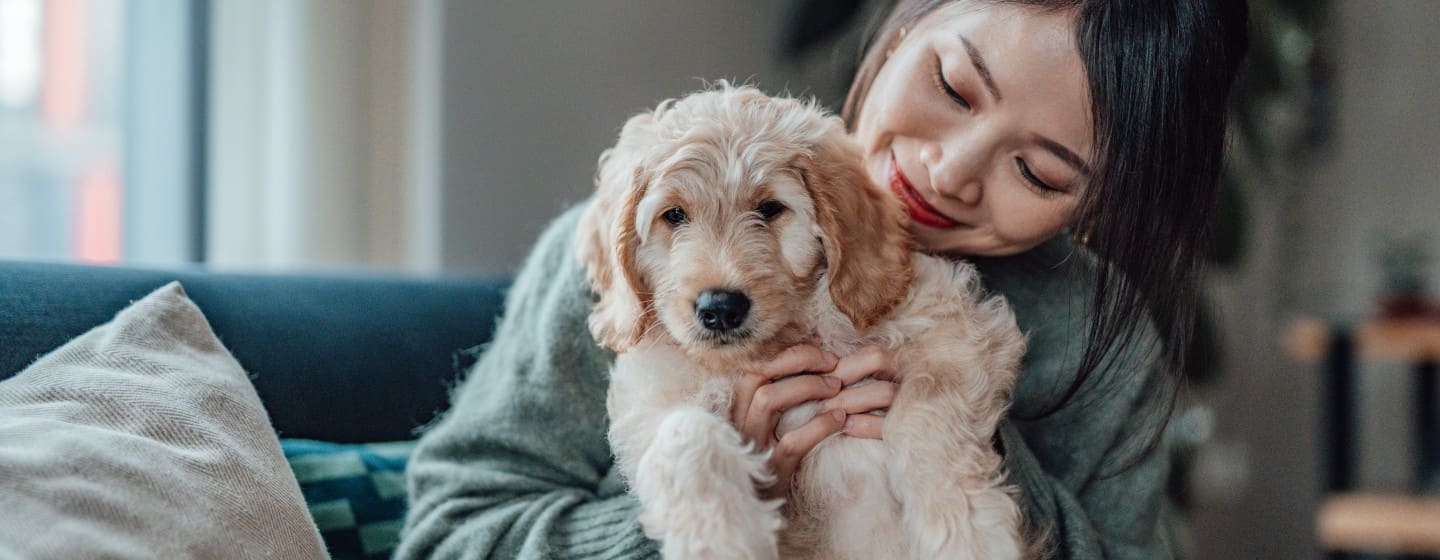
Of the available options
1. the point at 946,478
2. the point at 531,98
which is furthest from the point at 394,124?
the point at 946,478

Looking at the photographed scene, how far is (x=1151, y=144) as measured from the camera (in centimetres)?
149

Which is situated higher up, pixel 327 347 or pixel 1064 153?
pixel 1064 153

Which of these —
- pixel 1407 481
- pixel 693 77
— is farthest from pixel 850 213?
pixel 1407 481

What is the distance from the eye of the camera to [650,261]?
1325 mm

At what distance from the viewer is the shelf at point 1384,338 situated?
12.3 ft

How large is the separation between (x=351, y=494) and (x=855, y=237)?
865mm

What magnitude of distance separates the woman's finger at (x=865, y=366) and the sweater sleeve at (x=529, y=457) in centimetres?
34

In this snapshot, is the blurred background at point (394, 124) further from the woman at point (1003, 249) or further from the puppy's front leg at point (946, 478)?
the puppy's front leg at point (946, 478)

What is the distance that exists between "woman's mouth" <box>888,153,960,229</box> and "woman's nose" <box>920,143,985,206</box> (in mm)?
35

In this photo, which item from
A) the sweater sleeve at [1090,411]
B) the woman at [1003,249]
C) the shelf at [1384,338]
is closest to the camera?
the woman at [1003,249]

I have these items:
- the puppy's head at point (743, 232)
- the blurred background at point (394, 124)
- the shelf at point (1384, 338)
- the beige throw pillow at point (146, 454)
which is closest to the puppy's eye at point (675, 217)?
the puppy's head at point (743, 232)

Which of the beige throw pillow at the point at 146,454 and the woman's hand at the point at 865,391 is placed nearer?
the beige throw pillow at the point at 146,454

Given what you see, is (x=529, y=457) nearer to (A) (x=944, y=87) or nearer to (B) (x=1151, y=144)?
(A) (x=944, y=87)

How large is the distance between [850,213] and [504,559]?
0.65 meters
